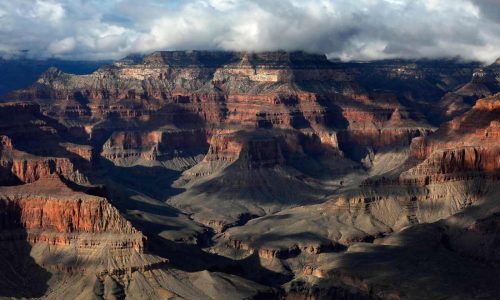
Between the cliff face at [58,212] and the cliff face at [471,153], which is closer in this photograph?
the cliff face at [58,212]

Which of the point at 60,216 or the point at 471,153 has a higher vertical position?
the point at 471,153

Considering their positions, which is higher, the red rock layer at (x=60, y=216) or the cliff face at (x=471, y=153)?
→ the cliff face at (x=471, y=153)

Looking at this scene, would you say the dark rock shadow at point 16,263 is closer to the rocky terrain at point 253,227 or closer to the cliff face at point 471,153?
the rocky terrain at point 253,227

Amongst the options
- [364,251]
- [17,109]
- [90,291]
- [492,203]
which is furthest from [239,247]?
[17,109]

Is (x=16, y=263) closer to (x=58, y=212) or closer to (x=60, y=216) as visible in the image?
(x=60, y=216)

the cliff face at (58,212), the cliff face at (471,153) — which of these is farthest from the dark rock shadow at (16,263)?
the cliff face at (471,153)

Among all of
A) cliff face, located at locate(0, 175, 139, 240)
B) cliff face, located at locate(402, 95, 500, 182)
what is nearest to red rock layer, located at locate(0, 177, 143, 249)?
cliff face, located at locate(0, 175, 139, 240)

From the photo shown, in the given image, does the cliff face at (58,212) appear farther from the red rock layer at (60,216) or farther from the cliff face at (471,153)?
the cliff face at (471,153)

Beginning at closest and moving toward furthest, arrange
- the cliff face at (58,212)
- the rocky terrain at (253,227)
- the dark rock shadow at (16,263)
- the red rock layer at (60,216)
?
the dark rock shadow at (16,263) → the rocky terrain at (253,227) → the red rock layer at (60,216) → the cliff face at (58,212)

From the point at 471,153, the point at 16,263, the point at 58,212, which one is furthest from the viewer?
the point at 471,153

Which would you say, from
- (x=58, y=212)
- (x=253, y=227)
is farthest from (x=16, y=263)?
(x=253, y=227)

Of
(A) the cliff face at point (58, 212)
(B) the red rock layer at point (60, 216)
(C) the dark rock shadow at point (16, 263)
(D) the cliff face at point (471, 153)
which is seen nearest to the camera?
(C) the dark rock shadow at point (16, 263)

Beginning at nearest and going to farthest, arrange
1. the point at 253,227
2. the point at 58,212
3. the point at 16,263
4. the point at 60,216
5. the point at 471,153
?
the point at 16,263, the point at 60,216, the point at 58,212, the point at 471,153, the point at 253,227
